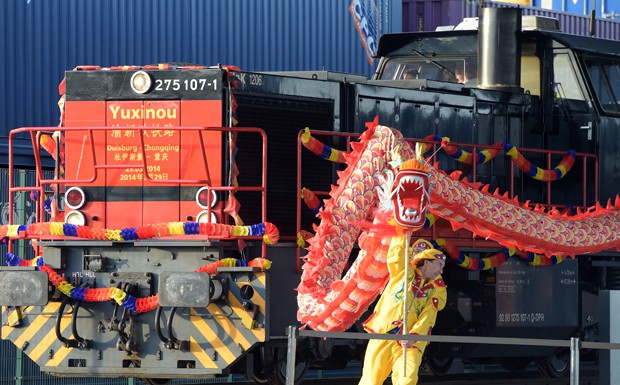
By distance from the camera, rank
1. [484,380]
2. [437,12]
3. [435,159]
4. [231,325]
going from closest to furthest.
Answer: [231,325]
[435,159]
[484,380]
[437,12]

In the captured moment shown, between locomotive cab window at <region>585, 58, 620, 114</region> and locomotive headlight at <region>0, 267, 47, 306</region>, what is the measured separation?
6.48 meters

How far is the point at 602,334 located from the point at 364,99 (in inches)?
127

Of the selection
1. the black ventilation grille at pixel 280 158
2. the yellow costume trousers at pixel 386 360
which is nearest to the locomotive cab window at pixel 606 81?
the black ventilation grille at pixel 280 158

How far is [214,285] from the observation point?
1092 centimetres

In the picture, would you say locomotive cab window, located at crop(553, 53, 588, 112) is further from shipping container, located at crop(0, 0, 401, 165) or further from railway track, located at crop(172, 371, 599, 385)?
shipping container, located at crop(0, 0, 401, 165)

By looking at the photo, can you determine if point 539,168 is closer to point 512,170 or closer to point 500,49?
point 512,170

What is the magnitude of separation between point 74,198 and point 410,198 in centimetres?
332

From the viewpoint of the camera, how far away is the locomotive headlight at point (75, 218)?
11828 millimetres

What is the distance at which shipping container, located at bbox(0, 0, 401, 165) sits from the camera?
20.1 metres

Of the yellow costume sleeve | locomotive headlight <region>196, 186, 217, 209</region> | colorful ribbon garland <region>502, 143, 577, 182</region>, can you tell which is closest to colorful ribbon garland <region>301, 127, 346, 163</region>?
locomotive headlight <region>196, 186, 217, 209</region>

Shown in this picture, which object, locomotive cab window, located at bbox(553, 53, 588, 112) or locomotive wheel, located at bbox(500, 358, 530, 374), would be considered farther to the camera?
locomotive cab window, located at bbox(553, 53, 588, 112)

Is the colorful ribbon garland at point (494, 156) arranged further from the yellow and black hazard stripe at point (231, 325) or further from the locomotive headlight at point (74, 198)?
the locomotive headlight at point (74, 198)

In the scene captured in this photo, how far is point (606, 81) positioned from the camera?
47.8 ft

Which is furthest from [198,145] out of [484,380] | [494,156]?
[484,380]
